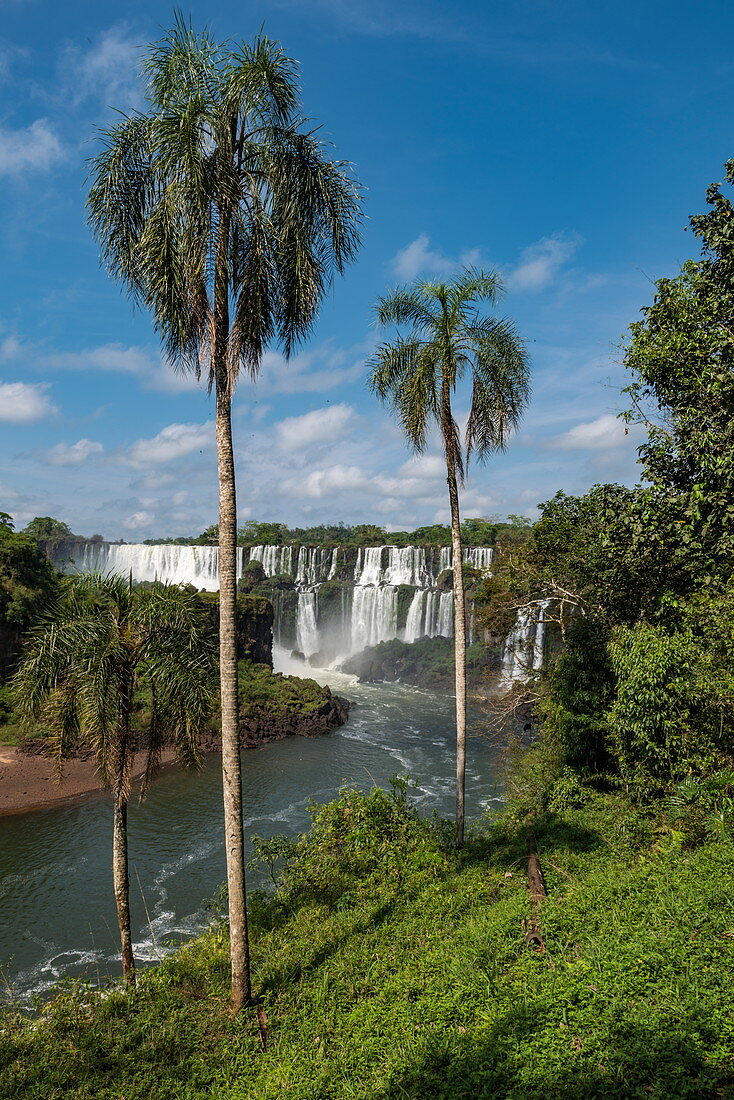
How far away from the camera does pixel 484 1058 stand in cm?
441

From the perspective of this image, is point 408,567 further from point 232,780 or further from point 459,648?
point 232,780

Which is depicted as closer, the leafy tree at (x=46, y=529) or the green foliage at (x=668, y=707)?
the green foliage at (x=668, y=707)

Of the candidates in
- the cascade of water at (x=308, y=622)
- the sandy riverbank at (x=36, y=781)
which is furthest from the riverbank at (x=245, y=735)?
the cascade of water at (x=308, y=622)

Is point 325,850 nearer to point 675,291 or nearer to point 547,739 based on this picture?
point 547,739

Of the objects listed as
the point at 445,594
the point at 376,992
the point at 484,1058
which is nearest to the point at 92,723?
the point at 376,992

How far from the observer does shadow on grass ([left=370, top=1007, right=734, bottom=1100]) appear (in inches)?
144

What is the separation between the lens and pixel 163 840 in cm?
1820

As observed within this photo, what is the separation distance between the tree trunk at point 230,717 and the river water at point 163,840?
2697 millimetres

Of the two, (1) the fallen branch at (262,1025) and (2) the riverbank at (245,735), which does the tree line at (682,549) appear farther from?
(2) the riverbank at (245,735)

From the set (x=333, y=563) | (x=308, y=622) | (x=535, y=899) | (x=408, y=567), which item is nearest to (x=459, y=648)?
(x=535, y=899)

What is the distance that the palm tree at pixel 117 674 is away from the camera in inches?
317

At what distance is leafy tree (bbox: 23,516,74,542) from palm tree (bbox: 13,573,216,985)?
67.1 m

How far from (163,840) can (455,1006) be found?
1549cm

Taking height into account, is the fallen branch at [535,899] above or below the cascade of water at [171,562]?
below
